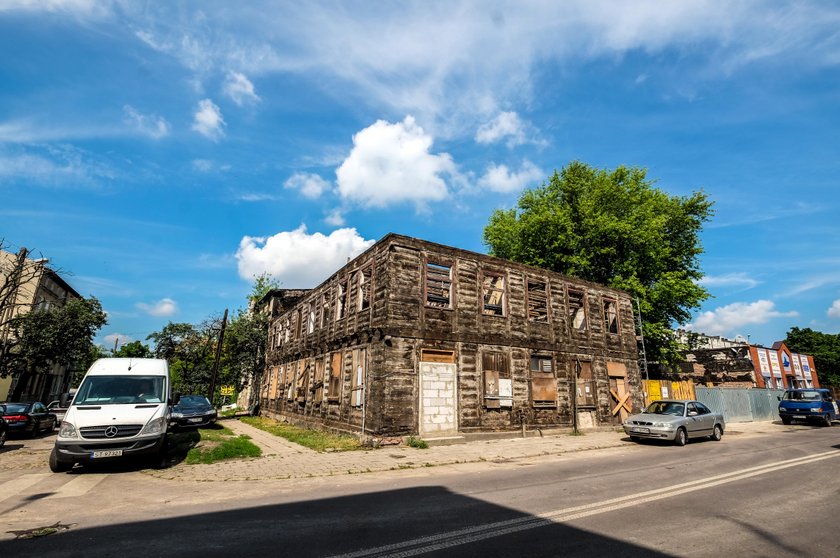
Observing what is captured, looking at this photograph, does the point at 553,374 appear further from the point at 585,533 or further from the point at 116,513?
the point at 116,513

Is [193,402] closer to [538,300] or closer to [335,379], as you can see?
[335,379]

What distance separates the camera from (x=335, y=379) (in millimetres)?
18297

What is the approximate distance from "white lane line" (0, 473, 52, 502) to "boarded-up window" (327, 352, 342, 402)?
994 centimetres

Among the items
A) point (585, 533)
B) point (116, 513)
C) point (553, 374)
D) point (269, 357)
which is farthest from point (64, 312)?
point (585, 533)

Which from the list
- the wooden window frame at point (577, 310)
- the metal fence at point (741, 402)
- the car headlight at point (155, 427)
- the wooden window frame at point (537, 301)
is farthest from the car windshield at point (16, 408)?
the metal fence at point (741, 402)

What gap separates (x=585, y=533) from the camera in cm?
517

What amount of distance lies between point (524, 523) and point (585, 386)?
16006 millimetres

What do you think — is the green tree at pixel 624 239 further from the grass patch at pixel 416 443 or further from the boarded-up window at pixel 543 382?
the grass patch at pixel 416 443

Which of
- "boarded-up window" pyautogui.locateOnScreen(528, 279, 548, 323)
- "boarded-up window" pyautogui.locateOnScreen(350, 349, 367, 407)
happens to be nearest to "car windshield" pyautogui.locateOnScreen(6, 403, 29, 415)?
"boarded-up window" pyautogui.locateOnScreen(350, 349, 367, 407)

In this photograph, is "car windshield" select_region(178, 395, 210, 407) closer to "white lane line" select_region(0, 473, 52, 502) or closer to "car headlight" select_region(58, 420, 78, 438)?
"white lane line" select_region(0, 473, 52, 502)

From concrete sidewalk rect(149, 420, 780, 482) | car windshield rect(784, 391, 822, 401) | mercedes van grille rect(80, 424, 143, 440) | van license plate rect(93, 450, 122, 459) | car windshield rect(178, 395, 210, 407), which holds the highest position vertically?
car windshield rect(784, 391, 822, 401)

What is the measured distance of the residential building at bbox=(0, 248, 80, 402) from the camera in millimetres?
24469

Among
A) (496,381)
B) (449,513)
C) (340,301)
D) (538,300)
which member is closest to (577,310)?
(538,300)

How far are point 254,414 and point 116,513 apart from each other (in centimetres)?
2795
